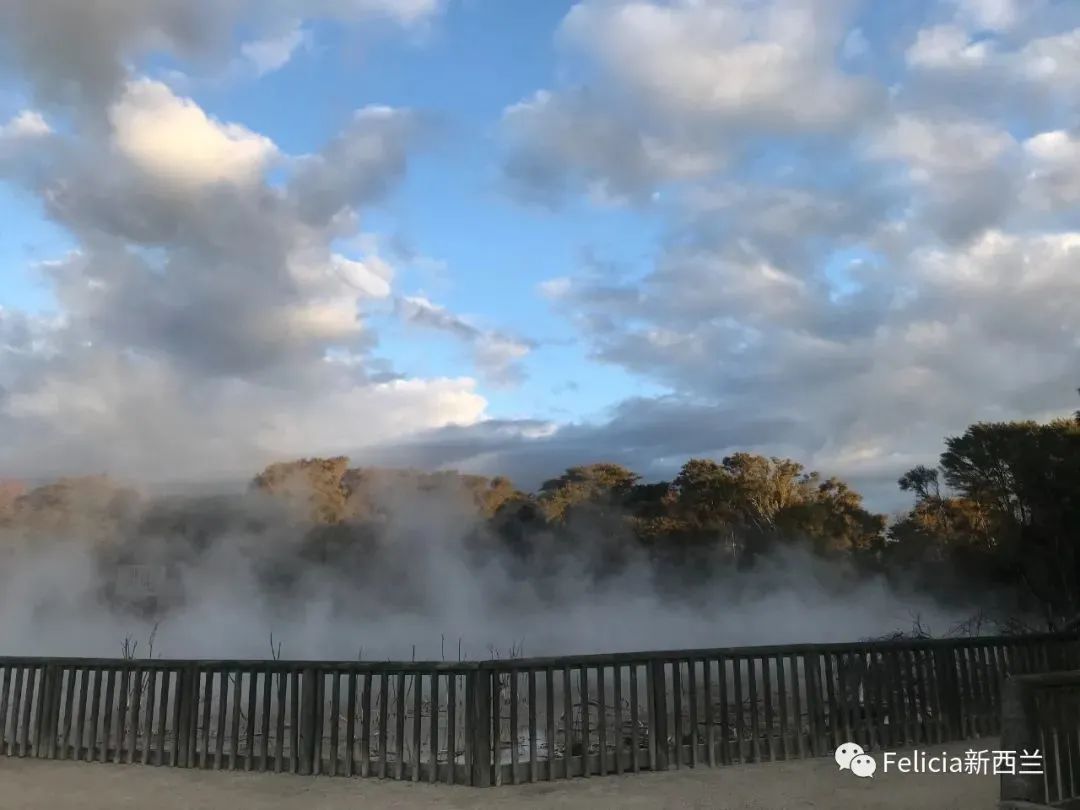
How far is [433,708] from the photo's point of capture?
20.4ft

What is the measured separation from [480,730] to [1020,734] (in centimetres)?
347

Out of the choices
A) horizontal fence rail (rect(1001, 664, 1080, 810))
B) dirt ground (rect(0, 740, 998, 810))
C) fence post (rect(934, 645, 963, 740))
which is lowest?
dirt ground (rect(0, 740, 998, 810))

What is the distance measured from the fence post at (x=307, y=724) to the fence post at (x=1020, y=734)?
422cm

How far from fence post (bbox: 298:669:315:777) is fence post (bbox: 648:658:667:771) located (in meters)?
2.12

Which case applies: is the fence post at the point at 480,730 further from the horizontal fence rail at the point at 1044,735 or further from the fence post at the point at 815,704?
the horizontal fence rail at the point at 1044,735

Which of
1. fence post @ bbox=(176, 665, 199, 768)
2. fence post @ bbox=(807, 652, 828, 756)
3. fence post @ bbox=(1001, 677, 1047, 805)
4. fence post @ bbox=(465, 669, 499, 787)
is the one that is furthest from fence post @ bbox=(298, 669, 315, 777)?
fence post @ bbox=(1001, 677, 1047, 805)

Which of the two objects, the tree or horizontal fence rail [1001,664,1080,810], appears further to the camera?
the tree

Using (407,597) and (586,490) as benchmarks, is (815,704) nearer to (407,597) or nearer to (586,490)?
(407,597)

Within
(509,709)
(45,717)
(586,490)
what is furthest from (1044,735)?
(586,490)

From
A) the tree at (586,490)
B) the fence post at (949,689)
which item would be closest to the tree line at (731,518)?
the tree at (586,490)

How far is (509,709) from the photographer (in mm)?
7125

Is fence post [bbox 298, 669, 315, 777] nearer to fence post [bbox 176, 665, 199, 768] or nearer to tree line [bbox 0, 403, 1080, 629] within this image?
fence post [bbox 176, 665, 199, 768]

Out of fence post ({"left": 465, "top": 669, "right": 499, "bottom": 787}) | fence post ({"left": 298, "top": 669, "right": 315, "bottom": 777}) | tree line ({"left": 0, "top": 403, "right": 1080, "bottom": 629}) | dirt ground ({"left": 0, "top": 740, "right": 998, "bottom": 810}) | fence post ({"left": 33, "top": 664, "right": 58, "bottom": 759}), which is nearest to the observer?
dirt ground ({"left": 0, "top": 740, "right": 998, "bottom": 810})

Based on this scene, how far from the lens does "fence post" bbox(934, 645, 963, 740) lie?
24.9ft
